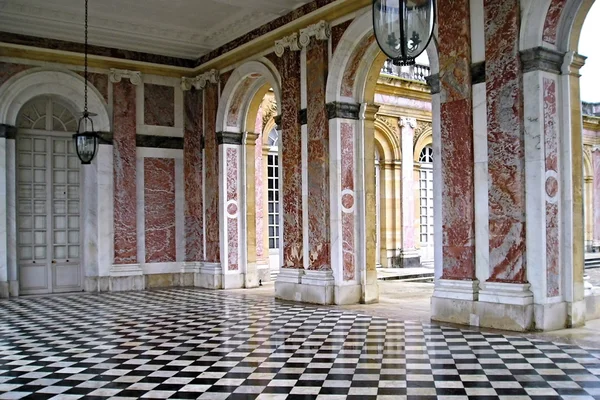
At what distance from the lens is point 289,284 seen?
11922 millimetres

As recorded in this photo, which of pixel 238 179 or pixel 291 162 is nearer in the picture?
pixel 291 162

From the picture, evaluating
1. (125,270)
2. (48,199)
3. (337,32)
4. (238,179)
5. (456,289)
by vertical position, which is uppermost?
(337,32)

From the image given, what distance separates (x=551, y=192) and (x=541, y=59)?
173 cm

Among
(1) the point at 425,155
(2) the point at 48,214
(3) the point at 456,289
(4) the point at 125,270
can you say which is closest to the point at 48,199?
(2) the point at 48,214

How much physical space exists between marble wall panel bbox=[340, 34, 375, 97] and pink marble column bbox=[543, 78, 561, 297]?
3651mm

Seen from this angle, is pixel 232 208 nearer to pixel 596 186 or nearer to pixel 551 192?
pixel 551 192

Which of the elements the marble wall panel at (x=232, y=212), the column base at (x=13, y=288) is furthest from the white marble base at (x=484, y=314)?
the column base at (x=13, y=288)

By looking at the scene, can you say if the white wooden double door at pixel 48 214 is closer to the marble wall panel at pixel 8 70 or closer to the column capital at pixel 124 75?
the marble wall panel at pixel 8 70

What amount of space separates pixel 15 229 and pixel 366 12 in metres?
8.57

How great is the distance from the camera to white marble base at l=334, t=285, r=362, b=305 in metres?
11.1

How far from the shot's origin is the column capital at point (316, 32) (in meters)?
11.4

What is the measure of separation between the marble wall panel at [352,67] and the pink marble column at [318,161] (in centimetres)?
38

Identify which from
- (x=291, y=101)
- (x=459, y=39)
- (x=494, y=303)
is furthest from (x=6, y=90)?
(x=494, y=303)

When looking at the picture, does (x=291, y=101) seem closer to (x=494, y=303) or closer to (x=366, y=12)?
(x=366, y=12)
